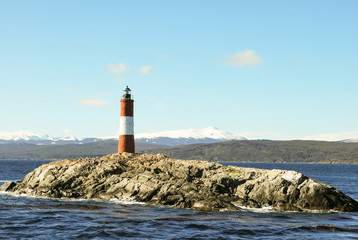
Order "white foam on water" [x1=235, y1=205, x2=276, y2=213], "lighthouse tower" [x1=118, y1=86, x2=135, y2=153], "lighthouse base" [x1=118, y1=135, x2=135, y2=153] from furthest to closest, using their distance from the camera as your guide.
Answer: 1. "lighthouse base" [x1=118, y1=135, x2=135, y2=153]
2. "lighthouse tower" [x1=118, y1=86, x2=135, y2=153]
3. "white foam on water" [x1=235, y1=205, x2=276, y2=213]

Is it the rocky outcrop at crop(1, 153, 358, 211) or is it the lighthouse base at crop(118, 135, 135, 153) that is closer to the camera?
the rocky outcrop at crop(1, 153, 358, 211)

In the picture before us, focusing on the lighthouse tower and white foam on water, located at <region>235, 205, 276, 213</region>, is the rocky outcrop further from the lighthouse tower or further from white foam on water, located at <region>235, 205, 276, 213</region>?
the lighthouse tower

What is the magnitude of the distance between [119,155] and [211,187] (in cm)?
1766

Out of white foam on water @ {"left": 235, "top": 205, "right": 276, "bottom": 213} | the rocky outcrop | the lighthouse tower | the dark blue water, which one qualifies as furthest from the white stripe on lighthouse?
white foam on water @ {"left": 235, "top": 205, "right": 276, "bottom": 213}

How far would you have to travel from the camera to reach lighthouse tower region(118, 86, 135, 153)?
56719mm

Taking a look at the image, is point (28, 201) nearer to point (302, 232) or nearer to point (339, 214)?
point (302, 232)

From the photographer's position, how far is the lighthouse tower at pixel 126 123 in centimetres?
5672

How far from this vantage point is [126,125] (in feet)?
187

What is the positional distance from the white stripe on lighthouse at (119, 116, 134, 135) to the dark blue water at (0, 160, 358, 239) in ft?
60.8

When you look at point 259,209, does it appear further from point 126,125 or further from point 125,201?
point 126,125

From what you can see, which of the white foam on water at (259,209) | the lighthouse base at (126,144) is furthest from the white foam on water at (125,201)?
the lighthouse base at (126,144)

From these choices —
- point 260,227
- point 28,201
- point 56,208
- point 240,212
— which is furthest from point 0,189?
point 260,227

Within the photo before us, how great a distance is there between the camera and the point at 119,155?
55156mm

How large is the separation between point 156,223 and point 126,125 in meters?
28.2
